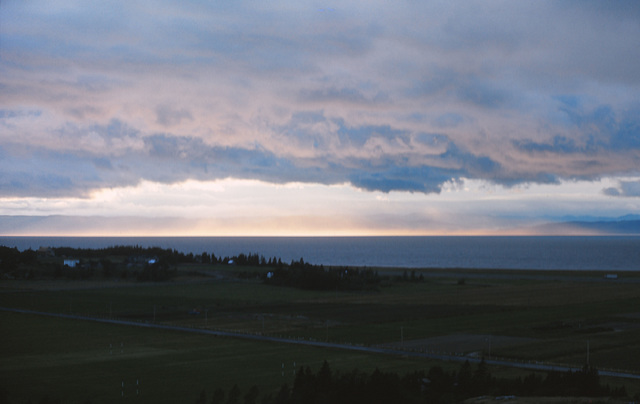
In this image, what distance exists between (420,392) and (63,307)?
64.2 meters

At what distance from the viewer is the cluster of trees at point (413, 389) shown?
30734 millimetres

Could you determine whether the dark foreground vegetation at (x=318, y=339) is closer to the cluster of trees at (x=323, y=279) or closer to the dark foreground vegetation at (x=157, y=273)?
the cluster of trees at (x=323, y=279)

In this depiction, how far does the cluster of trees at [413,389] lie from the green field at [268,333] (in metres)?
5.26

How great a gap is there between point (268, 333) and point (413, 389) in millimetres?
30761

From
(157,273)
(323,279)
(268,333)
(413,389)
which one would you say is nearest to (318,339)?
(268,333)

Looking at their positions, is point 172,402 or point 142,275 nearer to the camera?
point 172,402

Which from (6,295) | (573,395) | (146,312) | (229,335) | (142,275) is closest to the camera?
(573,395)

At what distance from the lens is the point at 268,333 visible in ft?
203

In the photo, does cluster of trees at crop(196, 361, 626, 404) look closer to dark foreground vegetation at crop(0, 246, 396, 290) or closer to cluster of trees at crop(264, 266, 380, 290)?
cluster of trees at crop(264, 266, 380, 290)

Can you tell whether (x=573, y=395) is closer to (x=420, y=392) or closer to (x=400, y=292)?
(x=420, y=392)

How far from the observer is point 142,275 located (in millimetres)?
138875

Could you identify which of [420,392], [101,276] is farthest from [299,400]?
[101,276]

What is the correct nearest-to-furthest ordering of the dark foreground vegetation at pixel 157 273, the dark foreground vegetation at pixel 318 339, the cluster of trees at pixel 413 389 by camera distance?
the cluster of trees at pixel 413 389 → the dark foreground vegetation at pixel 318 339 → the dark foreground vegetation at pixel 157 273

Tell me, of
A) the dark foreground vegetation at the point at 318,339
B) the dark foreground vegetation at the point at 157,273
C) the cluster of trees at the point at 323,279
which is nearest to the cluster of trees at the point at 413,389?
the dark foreground vegetation at the point at 318,339
